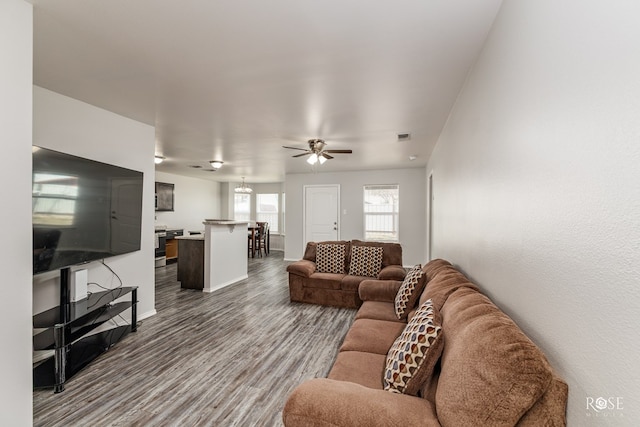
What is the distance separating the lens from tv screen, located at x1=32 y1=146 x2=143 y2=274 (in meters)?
2.12

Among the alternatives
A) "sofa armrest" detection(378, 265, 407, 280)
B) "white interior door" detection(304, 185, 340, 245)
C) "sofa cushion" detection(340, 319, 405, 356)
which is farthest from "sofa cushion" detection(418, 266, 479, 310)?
"white interior door" detection(304, 185, 340, 245)

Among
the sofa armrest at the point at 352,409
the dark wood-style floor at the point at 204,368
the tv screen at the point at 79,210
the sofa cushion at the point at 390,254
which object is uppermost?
the tv screen at the point at 79,210

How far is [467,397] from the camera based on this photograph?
0.99 meters

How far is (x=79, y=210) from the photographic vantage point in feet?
8.11

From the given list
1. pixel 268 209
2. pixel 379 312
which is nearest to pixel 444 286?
pixel 379 312

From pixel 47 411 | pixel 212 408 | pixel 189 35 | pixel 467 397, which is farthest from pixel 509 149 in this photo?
pixel 47 411

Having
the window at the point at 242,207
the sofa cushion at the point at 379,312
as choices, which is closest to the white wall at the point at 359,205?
the window at the point at 242,207

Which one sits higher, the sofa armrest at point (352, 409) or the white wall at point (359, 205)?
the white wall at point (359, 205)

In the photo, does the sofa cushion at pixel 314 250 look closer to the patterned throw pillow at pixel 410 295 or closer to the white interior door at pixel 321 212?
the patterned throw pillow at pixel 410 295

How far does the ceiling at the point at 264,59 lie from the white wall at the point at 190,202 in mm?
4609

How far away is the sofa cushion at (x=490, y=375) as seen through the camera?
885 mm

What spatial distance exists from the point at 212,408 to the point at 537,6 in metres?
2.80

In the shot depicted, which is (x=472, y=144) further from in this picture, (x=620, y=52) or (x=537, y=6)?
(x=620, y=52)

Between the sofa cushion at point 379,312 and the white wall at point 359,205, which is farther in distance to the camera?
the white wall at point 359,205
